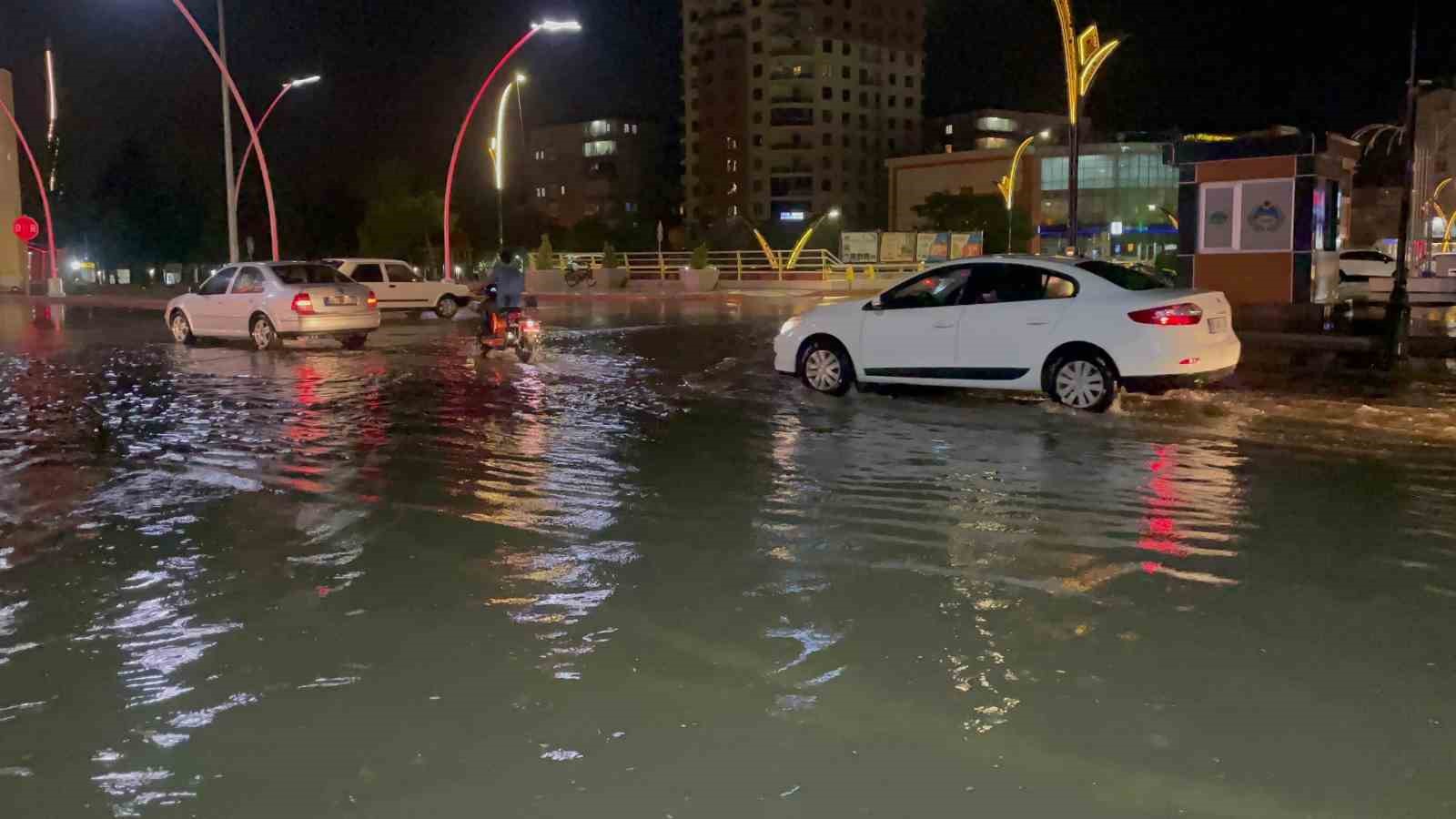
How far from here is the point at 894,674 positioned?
4980mm

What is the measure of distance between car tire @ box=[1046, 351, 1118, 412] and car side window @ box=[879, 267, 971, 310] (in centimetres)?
127

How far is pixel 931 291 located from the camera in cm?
1320

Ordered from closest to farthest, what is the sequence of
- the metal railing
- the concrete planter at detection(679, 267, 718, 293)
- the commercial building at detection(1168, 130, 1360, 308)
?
the commercial building at detection(1168, 130, 1360, 308) → the concrete planter at detection(679, 267, 718, 293) → the metal railing

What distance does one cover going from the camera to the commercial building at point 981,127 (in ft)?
485

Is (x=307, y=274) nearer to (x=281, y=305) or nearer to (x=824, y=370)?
(x=281, y=305)

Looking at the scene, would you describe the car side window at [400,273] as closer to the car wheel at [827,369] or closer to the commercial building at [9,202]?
the car wheel at [827,369]

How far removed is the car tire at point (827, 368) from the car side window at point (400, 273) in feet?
65.5

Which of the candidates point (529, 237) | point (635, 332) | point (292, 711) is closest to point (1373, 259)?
point (635, 332)

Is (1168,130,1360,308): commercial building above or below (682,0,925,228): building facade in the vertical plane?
below

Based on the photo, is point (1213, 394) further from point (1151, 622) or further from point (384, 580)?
point (384, 580)

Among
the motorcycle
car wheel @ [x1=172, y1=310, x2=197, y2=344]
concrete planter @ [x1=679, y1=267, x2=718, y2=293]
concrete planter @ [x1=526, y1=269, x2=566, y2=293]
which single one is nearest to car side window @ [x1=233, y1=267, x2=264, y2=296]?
car wheel @ [x1=172, y1=310, x2=197, y2=344]

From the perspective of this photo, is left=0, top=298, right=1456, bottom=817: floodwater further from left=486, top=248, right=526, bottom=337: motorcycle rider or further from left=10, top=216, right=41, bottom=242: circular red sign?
left=10, top=216, right=41, bottom=242: circular red sign

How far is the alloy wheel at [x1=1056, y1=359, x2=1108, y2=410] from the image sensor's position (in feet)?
40.0

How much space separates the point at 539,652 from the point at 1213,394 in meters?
10.6
